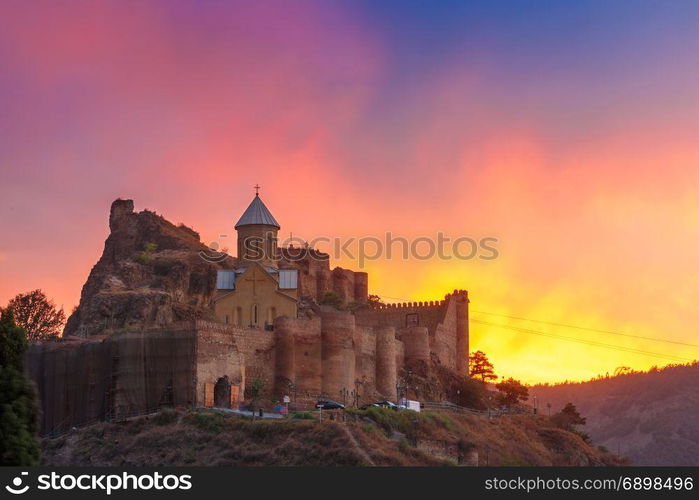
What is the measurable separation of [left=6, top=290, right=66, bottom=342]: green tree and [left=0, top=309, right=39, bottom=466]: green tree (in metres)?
34.3

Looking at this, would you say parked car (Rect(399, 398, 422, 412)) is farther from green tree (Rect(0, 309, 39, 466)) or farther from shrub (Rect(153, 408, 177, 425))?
green tree (Rect(0, 309, 39, 466))

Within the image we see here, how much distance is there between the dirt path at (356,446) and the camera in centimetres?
5369

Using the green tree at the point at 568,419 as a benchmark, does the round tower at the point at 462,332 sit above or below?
above

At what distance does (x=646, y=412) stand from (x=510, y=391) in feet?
156

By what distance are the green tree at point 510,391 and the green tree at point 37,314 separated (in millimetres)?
27959

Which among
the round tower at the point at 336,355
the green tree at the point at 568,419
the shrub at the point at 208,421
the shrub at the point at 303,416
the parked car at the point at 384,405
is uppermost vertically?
the round tower at the point at 336,355

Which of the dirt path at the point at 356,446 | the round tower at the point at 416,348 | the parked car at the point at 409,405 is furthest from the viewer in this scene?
the round tower at the point at 416,348

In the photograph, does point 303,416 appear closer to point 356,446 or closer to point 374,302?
point 356,446

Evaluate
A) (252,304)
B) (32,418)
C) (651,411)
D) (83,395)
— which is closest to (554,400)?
(651,411)

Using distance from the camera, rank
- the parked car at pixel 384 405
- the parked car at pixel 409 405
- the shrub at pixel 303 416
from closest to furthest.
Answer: the shrub at pixel 303 416
the parked car at pixel 384 405
the parked car at pixel 409 405

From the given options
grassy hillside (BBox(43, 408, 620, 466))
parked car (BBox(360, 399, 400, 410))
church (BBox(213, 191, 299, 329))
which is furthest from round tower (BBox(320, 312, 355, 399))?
grassy hillside (BBox(43, 408, 620, 466))

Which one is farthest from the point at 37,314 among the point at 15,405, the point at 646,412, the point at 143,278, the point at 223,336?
the point at 646,412

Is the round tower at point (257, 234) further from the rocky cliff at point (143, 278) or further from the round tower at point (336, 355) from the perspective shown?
the round tower at point (336, 355)

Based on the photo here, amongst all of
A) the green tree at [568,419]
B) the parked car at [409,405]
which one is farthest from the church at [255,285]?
the green tree at [568,419]
